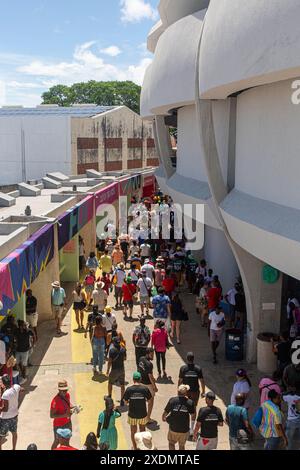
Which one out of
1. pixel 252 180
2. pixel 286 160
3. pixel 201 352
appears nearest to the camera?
pixel 286 160

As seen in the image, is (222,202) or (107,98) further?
(107,98)

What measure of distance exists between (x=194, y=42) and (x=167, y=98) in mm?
1916

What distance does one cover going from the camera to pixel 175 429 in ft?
25.7

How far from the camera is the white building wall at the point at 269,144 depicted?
888 centimetres

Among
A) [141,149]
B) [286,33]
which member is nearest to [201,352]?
[286,33]

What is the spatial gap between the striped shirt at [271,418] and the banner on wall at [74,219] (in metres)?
9.79

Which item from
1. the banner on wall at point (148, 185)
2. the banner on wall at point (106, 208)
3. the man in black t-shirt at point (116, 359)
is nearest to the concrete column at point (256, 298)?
the man in black t-shirt at point (116, 359)

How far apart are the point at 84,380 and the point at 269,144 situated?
20.2 ft

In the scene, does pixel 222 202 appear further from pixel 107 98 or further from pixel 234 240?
pixel 107 98

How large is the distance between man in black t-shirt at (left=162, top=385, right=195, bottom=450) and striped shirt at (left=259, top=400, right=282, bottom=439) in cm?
104
